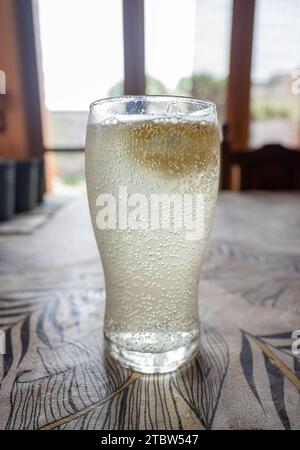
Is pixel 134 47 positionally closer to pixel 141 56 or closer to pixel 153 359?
pixel 141 56

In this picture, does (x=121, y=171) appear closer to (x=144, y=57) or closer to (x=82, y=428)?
(x=82, y=428)

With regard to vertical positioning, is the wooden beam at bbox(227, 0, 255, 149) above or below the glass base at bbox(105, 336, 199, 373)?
above

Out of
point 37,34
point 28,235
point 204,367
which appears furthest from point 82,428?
point 37,34

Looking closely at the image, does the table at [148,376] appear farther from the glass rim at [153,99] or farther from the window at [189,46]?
the window at [189,46]

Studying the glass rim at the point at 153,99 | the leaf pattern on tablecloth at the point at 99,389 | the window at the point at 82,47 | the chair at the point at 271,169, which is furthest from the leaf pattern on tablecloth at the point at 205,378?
the window at the point at 82,47

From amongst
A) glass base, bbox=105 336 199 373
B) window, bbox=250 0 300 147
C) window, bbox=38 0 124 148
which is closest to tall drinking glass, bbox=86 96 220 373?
glass base, bbox=105 336 199 373

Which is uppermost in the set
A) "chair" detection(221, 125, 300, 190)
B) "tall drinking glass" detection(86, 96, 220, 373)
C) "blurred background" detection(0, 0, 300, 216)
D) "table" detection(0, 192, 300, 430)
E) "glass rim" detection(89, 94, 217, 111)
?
"blurred background" detection(0, 0, 300, 216)

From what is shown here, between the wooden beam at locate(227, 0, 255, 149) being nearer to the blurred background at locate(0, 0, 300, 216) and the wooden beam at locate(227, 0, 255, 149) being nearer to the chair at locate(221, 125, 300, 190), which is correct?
the blurred background at locate(0, 0, 300, 216)
